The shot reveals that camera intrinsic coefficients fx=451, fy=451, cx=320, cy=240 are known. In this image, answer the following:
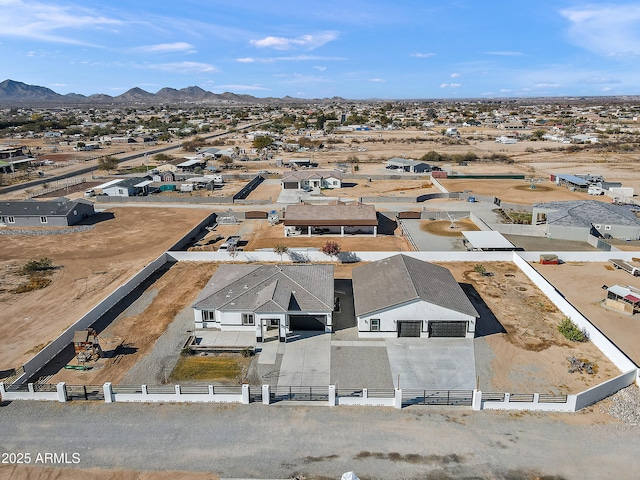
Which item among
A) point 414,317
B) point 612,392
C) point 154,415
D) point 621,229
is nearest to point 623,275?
point 621,229

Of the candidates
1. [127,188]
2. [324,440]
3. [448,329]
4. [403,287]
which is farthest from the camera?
[127,188]

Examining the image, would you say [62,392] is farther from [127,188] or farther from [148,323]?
[127,188]

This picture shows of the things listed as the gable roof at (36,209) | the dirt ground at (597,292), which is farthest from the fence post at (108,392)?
the gable roof at (36,209)

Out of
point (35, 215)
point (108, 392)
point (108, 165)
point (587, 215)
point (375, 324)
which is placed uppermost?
point (108, 165)

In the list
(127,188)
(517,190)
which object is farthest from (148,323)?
(517,190)

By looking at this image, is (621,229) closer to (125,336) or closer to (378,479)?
(378,479)

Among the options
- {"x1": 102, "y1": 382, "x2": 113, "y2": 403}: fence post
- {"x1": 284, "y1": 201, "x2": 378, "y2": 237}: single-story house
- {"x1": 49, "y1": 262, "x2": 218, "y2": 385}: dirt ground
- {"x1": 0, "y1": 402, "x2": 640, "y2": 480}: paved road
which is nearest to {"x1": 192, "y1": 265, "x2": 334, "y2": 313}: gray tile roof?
{"x1": 49, "y1": 262, "x2": 218, "y2": 385}: dirt ground

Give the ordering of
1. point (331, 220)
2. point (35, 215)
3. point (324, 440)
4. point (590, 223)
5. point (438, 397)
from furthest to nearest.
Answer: point (35, 215) < point (331, 220) < point (590, 223) < point (438, 397) < point (324, 440)
